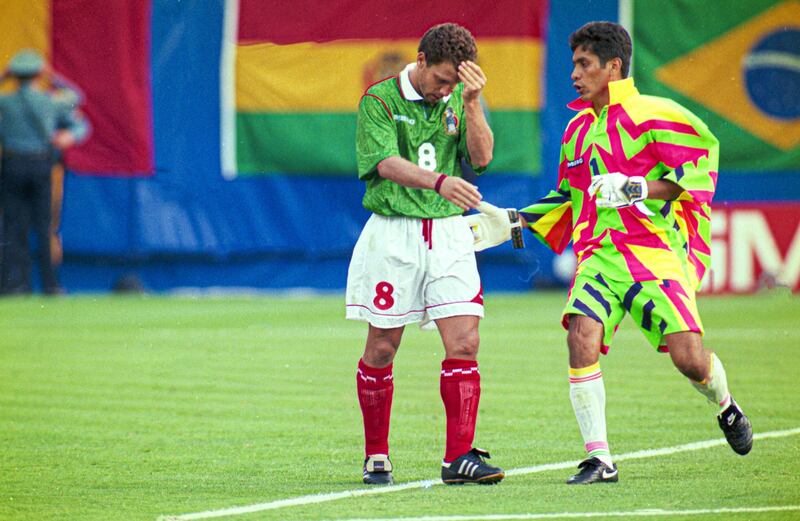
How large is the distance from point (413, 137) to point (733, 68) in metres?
13.2

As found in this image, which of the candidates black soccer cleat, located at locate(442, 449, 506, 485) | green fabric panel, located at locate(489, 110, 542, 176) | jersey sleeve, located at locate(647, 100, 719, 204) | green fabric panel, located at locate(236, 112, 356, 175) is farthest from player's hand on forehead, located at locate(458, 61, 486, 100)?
green fabric panel, located at locate(236, 112, 356, 175)

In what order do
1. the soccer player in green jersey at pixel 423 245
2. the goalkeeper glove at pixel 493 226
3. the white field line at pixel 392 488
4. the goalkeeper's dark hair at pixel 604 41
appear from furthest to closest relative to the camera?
the goalkeeper glove at pixel 493 226 → the goalkeeper's dark hair at pixel 604 41 → the soccer player in green jersey at pixel 423 245 → the white field line at pixel 392 488

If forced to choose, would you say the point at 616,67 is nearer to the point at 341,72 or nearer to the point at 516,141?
the point at 516,141

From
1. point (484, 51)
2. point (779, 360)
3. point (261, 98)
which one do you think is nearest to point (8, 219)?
point (261, 98)

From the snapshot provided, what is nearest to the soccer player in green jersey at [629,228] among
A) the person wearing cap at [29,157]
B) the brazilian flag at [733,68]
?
the brazilian flag at [733,68]

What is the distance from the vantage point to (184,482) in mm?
7555

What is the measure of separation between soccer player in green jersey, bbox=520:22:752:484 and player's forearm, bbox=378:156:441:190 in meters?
0.78

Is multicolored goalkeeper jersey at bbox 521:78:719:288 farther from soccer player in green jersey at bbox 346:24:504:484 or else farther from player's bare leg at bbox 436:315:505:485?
player's bare leg at bbox 436:315:505:485

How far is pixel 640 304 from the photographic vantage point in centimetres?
746

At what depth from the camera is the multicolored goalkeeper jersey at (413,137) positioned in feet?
24.7

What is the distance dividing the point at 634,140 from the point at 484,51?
40.8ft

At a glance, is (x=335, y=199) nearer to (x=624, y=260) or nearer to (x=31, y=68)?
(x=31, y=68)

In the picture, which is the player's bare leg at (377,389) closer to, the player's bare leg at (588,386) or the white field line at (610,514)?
the player's bare leg at (588,386)

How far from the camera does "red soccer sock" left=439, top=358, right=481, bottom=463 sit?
740 cm
